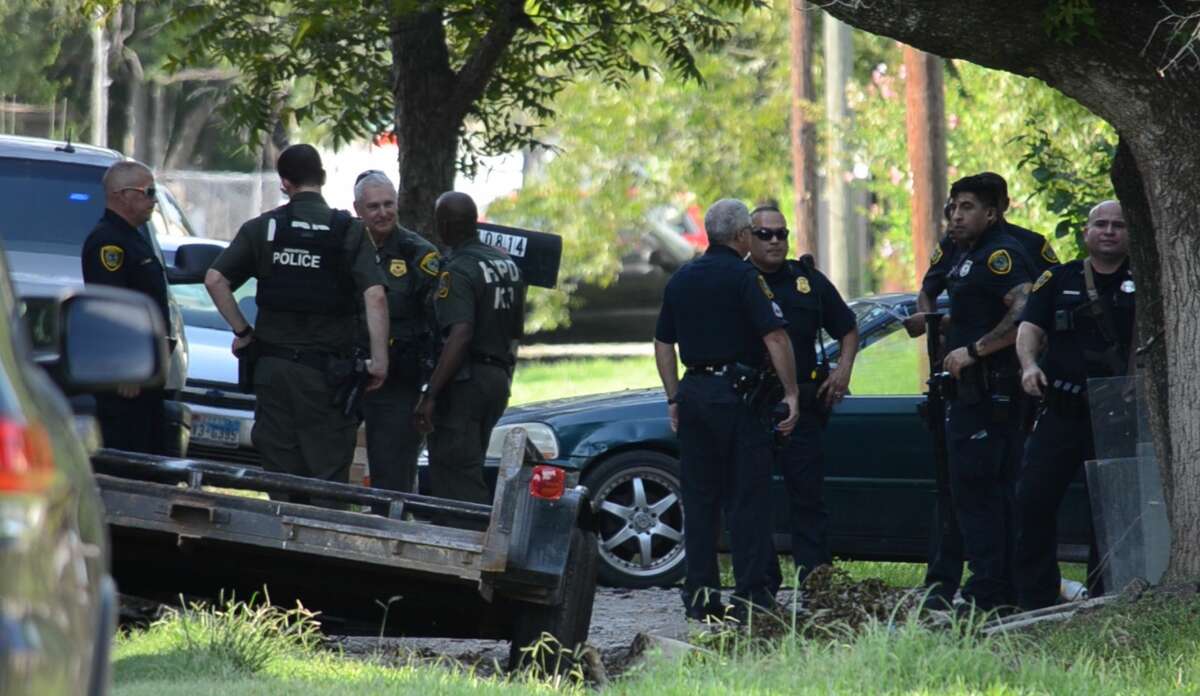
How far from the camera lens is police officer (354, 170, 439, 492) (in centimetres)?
895

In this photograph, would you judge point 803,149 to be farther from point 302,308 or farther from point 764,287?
point 302,308

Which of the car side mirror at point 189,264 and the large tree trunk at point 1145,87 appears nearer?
the large tree trunk at point 1145,87

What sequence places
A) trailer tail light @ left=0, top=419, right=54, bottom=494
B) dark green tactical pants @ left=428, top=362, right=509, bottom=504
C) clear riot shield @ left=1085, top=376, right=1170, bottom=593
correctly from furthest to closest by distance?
dark green tactical pants @ left=428, top=362, right=509, bottom=504
clear riot shield @ left=1085, top=376, right=1170, bottom=593
trailer tail light @ left=0, top=419, right=54, bottom=494

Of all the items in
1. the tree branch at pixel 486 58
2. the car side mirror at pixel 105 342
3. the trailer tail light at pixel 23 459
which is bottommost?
the trailer tail light at pixel 23 459

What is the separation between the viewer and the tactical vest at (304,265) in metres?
8.09

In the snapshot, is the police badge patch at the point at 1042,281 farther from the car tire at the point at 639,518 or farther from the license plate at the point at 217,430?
the license plate at the point at 217,430

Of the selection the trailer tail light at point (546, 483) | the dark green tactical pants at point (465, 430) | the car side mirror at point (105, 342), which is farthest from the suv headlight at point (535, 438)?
the car side mirror at point (105, 342)

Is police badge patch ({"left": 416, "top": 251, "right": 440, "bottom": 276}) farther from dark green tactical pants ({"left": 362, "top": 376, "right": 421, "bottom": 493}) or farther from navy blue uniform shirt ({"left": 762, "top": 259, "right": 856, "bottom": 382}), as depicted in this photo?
navy blue uniform shirt ({"left": 762, "top": 259, "right": 856, "bottom": 382})

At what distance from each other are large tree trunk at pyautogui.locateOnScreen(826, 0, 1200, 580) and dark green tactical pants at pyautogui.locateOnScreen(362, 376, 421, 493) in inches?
116

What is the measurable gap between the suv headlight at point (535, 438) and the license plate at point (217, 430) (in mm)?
1979

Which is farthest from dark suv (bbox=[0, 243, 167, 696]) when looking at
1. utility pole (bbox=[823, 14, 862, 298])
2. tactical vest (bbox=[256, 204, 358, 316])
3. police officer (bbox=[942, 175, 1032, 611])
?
utility pole (bbox=[823, 14, 862, 298])

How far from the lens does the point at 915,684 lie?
6082 millimetres

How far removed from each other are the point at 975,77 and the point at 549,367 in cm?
1092

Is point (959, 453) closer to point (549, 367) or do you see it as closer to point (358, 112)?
point (358, 112)
